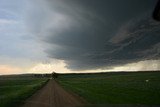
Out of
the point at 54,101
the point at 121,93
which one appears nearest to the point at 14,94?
the point at 121,93

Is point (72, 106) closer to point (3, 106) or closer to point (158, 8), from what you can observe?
point (3, 106)

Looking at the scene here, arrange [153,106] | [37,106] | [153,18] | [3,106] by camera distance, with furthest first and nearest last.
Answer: [3,106] < [37,106] < [153,106] < [153,18]

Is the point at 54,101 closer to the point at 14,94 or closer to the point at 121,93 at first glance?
the point at 121,93

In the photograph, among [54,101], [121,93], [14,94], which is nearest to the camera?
[54,101]

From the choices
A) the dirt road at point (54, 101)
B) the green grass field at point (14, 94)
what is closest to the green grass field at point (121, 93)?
the dirt road at point (54, 101)

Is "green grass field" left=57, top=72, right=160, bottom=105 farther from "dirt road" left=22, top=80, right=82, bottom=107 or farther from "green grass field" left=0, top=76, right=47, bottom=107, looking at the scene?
"green grass field" left=0, top=76, right=47, bottom=107

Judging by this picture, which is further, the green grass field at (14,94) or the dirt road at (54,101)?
the green grass field at (14,94)

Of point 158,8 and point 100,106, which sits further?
point 100,106

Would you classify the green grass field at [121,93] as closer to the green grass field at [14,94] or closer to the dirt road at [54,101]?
the dirt road at [54,101]

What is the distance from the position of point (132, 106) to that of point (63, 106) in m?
5.93

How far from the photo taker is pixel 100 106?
24.7 m

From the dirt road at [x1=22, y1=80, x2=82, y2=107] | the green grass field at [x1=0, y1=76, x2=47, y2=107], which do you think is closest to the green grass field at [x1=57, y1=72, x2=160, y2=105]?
the dirt road at [x1=22, y1=80, x2=82, y2=107]

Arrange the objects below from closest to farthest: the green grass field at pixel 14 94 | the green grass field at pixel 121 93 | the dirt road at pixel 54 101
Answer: the dirt road at pixel 54 101, the green grass field at pixel 121 93, the green grass field at pixel 14 94

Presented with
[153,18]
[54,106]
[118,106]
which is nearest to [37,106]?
[54,106]
